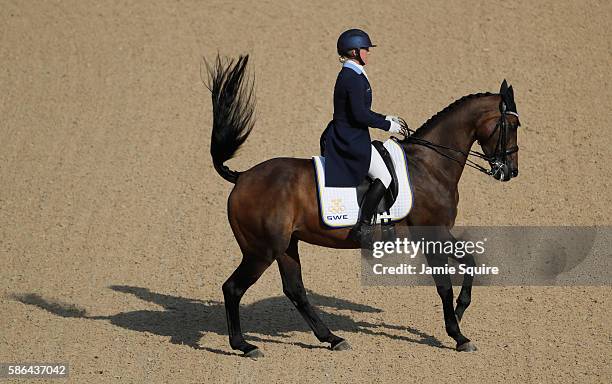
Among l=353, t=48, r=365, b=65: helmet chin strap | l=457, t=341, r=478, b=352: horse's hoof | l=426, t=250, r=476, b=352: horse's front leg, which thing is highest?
l=353, t=48, r=365, b=65: helmet chin strap

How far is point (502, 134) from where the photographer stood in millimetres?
10188

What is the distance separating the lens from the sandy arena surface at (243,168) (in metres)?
10.3

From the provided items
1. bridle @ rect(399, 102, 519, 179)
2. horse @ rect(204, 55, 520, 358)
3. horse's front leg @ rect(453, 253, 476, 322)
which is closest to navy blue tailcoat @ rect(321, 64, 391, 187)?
horse @ rect(204, 55, 520, 358)

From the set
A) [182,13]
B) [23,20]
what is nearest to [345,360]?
[182,13]

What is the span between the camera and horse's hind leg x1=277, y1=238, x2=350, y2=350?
1034 cm

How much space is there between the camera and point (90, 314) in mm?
11570

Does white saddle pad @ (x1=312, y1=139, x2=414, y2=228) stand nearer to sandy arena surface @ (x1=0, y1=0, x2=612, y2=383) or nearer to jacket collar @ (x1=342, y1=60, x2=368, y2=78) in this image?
jacket collar @ (x1=342, y1=60, x2=368, y2=78)

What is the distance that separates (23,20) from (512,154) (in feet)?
41.8

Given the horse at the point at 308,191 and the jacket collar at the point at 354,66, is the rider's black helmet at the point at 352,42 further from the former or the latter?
the horse at the point at 308,191

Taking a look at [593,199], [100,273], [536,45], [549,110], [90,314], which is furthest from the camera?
[536,45]

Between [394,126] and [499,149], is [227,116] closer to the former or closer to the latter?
[394,126]

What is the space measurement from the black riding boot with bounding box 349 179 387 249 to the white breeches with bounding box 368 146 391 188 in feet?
0.14

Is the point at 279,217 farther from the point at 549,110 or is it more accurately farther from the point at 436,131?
the point at 549,110

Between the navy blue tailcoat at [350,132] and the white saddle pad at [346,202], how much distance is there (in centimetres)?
8
